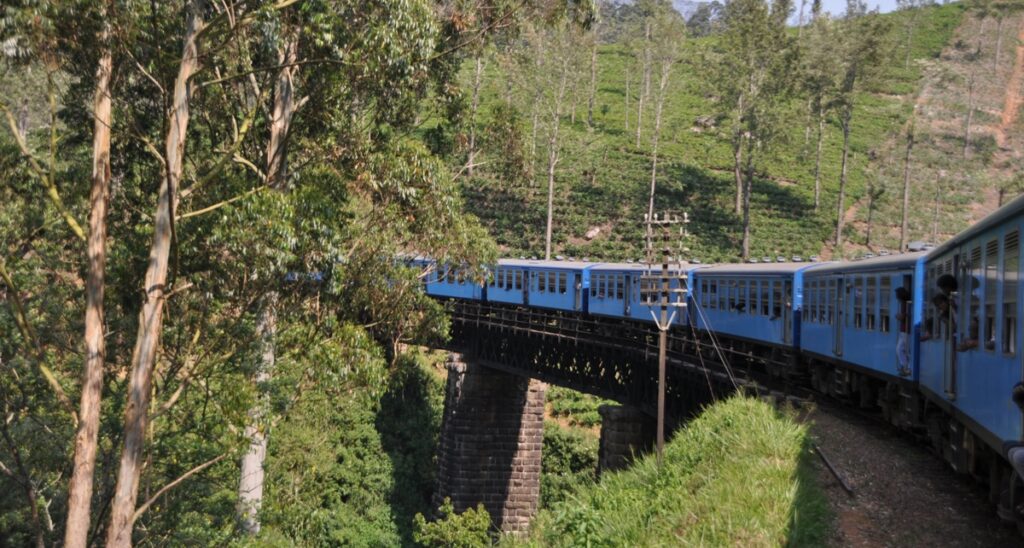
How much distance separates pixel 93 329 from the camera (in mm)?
16219

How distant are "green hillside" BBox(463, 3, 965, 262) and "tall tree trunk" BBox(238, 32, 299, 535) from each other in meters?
31.2

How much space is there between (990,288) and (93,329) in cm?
1239

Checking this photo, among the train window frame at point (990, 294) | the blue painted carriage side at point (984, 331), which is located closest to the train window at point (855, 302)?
the blue painted carriage side at point (984, 331)

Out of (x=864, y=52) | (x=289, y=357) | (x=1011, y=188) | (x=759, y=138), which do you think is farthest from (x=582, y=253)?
(x=289, y=357)

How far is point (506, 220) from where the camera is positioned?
6494 cm

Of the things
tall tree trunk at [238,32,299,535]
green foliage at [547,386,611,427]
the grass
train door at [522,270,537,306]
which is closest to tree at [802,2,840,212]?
green foliage at [547,386,611,427]

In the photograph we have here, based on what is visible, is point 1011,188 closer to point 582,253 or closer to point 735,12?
point 735,12

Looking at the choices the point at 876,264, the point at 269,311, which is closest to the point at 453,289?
the point at 269,311

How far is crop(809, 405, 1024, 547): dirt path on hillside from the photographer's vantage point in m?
10.6

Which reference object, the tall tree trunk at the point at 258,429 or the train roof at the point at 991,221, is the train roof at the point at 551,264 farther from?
the train roof at the point at 991,221

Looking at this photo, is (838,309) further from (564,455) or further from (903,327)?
(564,455)

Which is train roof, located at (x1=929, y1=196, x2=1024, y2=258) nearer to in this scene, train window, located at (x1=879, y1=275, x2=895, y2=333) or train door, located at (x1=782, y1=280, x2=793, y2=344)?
train window, located at (x1=879, y1=275, x2=895, y2=333)

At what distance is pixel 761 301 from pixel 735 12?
54.1m

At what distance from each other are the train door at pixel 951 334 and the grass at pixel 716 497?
1867mm
